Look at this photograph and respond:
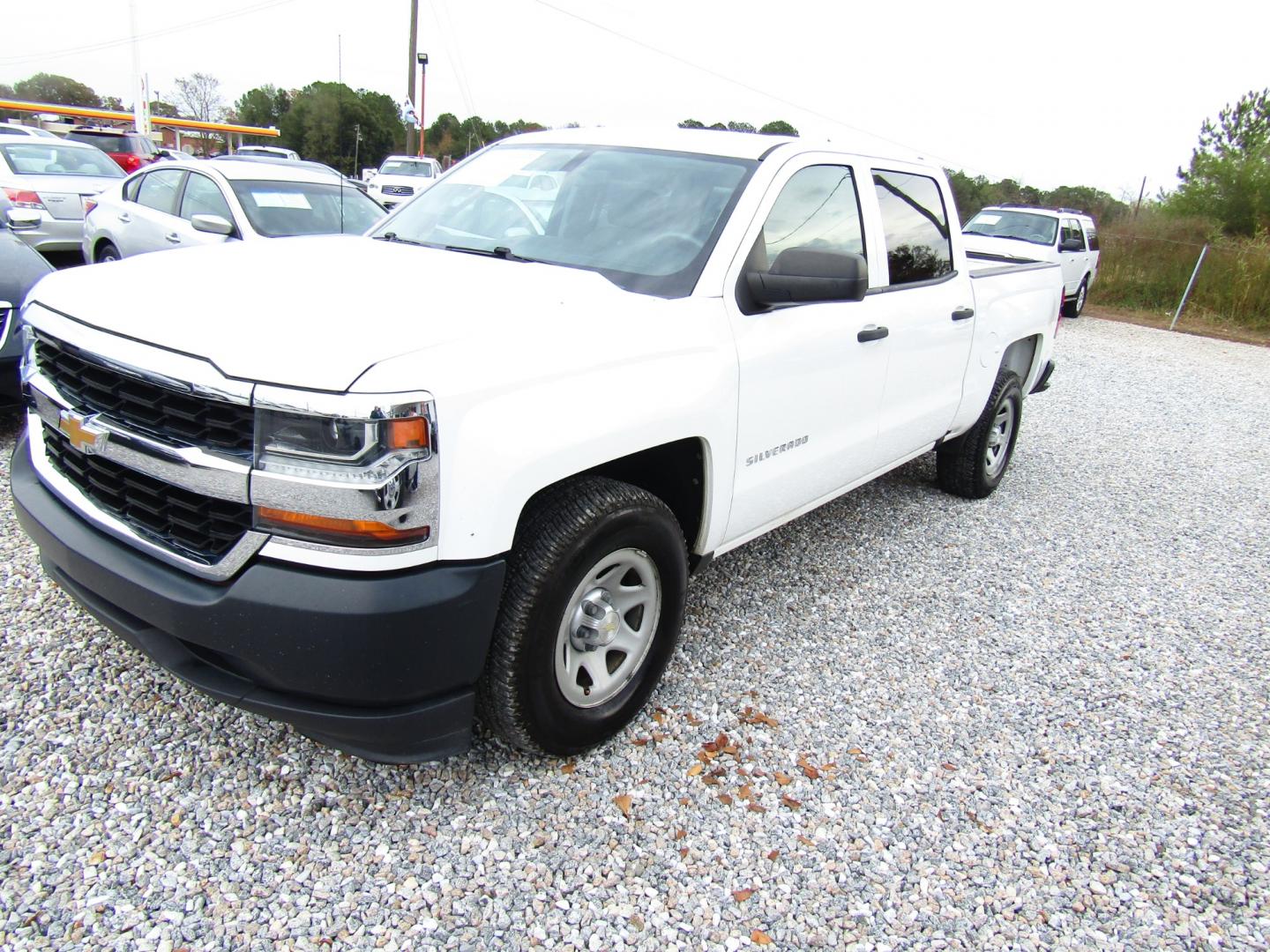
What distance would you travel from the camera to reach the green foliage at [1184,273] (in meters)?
17.0

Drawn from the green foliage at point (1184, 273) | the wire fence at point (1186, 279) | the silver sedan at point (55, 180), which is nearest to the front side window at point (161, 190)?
the silver sedan at point (55, 180)

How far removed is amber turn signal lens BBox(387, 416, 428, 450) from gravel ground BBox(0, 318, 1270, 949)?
3.73ft

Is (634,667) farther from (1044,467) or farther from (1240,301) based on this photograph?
(1240,301)

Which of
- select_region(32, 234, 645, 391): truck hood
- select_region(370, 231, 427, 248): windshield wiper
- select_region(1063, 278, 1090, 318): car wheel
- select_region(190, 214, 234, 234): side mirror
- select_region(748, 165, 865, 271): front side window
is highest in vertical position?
select_region(748, 165, 865, 271): front side window

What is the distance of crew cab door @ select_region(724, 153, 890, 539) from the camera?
2.97 metres

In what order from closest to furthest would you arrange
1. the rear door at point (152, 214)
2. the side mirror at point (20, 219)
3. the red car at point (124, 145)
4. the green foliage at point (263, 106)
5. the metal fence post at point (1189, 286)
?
the side mirror at point (20, 219) < the rear door at point (152, 214) < the metal fence post at point (1189, 286) < the red car at point (124, 145) < the green foliage at point (263, 106)

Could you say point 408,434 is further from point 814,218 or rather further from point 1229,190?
point 1229,190

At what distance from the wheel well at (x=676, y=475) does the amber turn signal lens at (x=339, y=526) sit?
31.4 inches

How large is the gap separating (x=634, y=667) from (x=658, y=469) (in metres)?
0.67

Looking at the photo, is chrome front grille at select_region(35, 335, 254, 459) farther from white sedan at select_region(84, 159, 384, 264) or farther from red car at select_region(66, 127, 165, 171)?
red car at select_region(66, 127, 165, 171)

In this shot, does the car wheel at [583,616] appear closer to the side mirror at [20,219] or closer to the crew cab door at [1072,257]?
the side mirror at [20,219]

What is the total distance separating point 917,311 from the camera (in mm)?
3961

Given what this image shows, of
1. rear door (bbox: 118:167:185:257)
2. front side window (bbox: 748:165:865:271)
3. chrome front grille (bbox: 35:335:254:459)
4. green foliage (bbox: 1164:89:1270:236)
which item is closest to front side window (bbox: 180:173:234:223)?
rear door (bbox: 118:167:185:257)

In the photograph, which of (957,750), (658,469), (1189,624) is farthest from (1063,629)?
(658,469)
